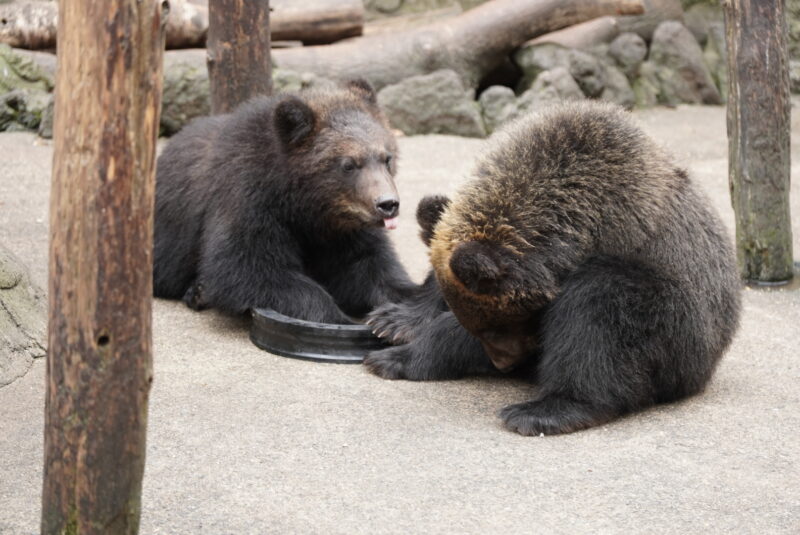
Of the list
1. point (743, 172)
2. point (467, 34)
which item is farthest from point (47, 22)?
point (743, 172)

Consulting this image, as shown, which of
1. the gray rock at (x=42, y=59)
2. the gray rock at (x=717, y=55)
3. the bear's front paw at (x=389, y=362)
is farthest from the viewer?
the gray rock at (x=717, y=55)

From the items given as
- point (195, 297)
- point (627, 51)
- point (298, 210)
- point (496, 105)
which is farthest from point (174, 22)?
point (627, 51)

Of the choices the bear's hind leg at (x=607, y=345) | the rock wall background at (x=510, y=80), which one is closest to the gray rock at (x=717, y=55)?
the rock wall background at (x=510, y=80)

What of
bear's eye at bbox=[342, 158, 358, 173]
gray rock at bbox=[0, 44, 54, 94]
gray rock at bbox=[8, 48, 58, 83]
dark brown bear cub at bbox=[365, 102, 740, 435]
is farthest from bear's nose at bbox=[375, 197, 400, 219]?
gray rock at bbox=[0, 44, 54, 94]

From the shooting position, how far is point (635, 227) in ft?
16.7

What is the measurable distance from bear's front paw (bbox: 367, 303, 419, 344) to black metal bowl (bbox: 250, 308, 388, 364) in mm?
64

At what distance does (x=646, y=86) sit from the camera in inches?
573

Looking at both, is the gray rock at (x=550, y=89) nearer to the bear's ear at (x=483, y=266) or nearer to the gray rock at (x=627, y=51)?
the gray rock at (x=627, y=51)

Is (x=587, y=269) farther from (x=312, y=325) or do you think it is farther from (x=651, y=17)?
(x=651, y=17)

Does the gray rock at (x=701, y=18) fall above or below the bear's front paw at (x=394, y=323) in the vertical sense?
above

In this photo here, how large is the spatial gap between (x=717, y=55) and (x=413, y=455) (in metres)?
12.2

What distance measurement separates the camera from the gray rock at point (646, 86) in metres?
14.5

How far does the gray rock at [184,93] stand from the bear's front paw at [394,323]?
6017 millimetres

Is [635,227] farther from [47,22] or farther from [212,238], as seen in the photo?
[47,22]
